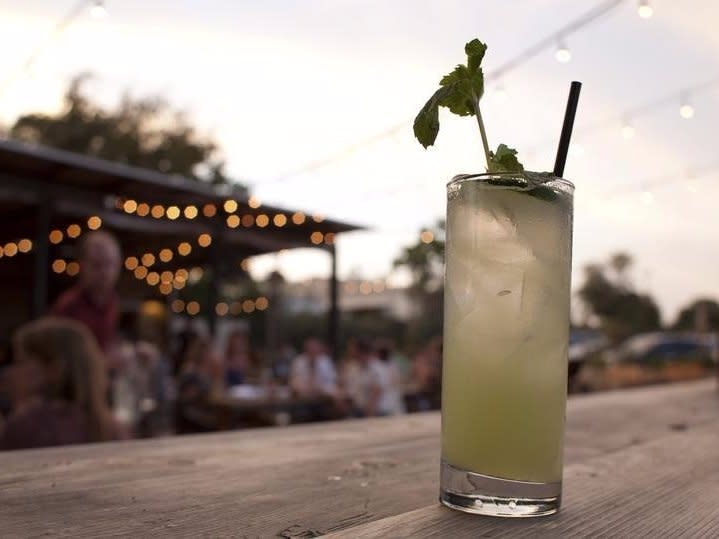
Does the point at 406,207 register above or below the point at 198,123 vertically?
below

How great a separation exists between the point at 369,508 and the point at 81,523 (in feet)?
0.85

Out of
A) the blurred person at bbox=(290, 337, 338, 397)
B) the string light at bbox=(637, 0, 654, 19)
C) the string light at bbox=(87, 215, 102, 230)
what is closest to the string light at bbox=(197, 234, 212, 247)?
the string light at bbox=(87, 215, 102, 230)

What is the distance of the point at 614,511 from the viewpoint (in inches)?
27.0

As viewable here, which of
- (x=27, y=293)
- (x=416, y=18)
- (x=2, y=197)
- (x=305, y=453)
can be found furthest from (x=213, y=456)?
(x=27, y=293)

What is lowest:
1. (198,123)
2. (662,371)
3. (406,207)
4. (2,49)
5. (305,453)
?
(662,371)

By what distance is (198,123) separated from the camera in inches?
830

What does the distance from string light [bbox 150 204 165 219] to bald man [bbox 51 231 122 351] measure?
13.5ft

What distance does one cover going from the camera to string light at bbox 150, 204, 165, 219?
7.71 metres

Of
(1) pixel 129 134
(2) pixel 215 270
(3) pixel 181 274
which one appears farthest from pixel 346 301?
(2) pixel 215 270

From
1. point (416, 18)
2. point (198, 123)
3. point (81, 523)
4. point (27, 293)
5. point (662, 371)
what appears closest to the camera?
point (81, 523)

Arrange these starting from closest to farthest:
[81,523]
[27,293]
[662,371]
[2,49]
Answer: [81,523] < [2,49] < [662,371] < [27,293]

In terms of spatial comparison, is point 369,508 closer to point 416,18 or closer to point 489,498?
point 489,498

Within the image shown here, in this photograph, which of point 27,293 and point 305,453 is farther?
point 27,293

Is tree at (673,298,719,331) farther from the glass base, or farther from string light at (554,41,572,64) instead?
the glass base
